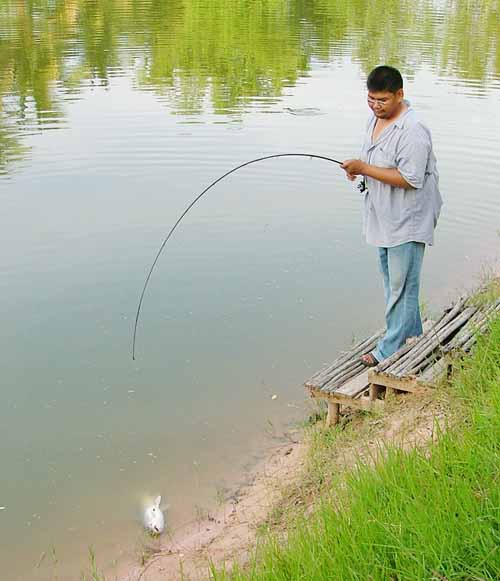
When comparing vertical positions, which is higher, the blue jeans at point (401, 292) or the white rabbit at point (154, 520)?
the blue jeans at point (401, 292)

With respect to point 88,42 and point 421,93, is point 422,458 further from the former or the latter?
point 88,42

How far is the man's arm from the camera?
4262mm

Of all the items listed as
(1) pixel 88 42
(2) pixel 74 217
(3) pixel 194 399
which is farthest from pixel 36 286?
(1) pixel 88 42

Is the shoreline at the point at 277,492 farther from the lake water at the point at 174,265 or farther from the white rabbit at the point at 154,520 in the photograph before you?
the lake water at the point at 174,265

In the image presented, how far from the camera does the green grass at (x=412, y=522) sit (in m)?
2.43

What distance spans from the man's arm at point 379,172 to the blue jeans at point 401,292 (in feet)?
1.11

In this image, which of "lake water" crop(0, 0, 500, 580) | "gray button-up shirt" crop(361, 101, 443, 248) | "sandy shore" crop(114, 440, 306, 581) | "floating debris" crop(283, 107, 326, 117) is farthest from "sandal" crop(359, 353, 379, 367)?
"floating debris" crop(283, 107, 326, 117)

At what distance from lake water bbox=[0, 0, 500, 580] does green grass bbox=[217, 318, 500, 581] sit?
4.99ft

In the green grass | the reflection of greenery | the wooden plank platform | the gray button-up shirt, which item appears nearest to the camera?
the green grass

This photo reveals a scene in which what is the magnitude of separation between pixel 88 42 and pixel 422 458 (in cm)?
1867

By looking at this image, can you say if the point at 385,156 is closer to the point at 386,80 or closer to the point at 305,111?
the point at 386,80

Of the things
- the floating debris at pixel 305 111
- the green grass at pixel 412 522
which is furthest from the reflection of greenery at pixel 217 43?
the green grass at pixel 412 522

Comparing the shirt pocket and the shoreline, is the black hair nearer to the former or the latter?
the shirt pocket

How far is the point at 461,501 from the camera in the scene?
262 centimetres
